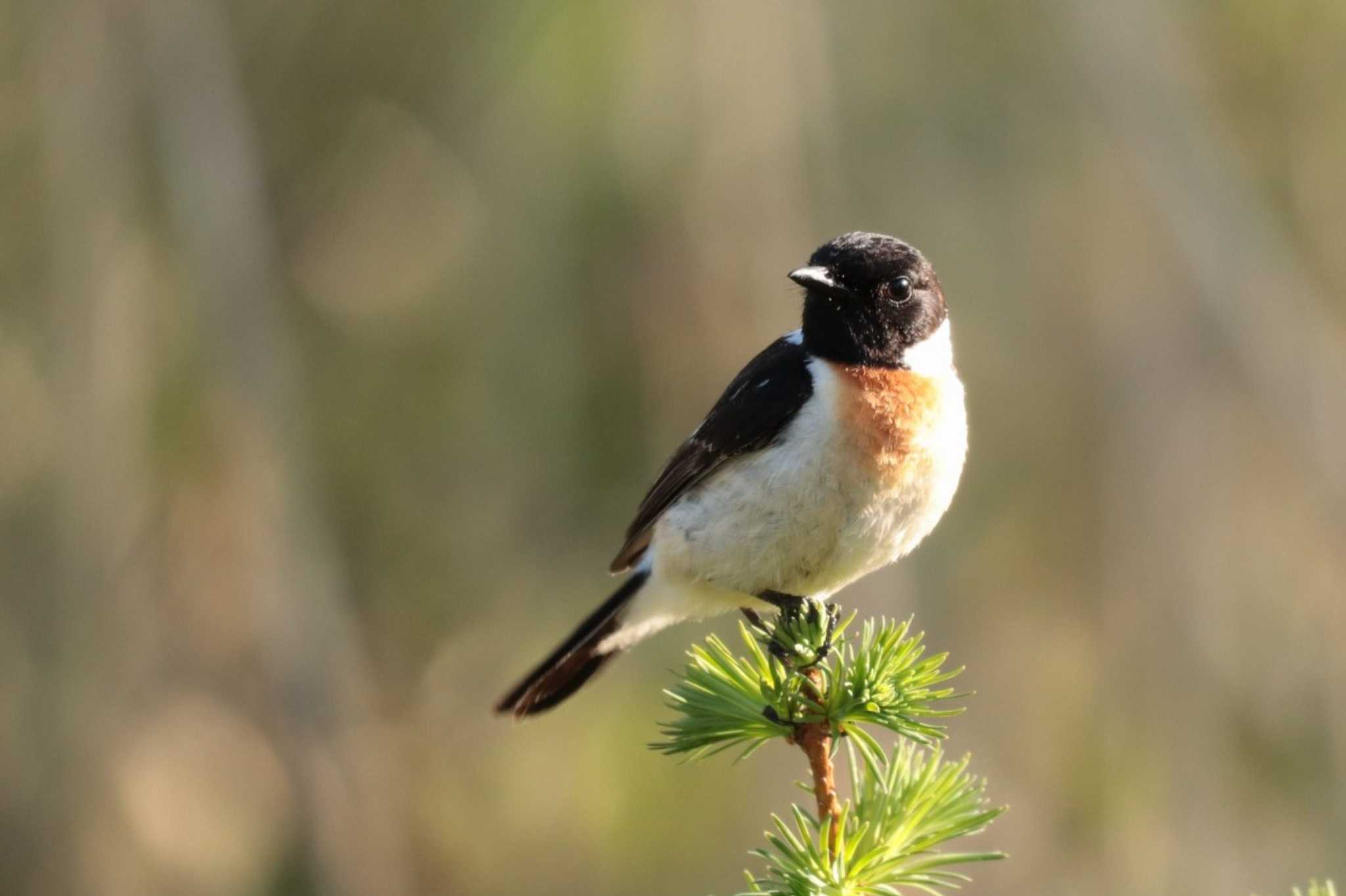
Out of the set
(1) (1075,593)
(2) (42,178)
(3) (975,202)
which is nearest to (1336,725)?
(1) (1075,593)

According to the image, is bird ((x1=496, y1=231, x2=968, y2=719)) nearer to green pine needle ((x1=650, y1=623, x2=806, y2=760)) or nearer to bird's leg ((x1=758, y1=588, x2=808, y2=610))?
bird's leg ((x1=758, y1=588, x2=808, y2=610))

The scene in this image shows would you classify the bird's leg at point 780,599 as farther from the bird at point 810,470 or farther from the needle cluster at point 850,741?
the needle cluster at point 850,741

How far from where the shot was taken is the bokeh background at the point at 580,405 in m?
4.70

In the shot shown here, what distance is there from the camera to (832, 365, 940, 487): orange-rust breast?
324 centimetres

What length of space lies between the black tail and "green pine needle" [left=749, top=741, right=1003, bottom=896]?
160 centimetres

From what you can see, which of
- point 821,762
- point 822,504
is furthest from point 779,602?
point 821,762

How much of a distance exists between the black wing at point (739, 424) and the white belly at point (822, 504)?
4 centimetres

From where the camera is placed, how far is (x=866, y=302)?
355cm

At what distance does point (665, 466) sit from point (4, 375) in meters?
2.61

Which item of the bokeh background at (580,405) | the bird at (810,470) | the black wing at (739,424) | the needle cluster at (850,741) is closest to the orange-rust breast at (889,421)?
the bird at (810,470)

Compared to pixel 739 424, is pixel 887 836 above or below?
below

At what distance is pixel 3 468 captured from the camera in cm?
512

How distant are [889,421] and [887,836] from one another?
1278 millimetres

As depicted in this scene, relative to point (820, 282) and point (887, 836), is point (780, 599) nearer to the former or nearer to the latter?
point (820, 282)
